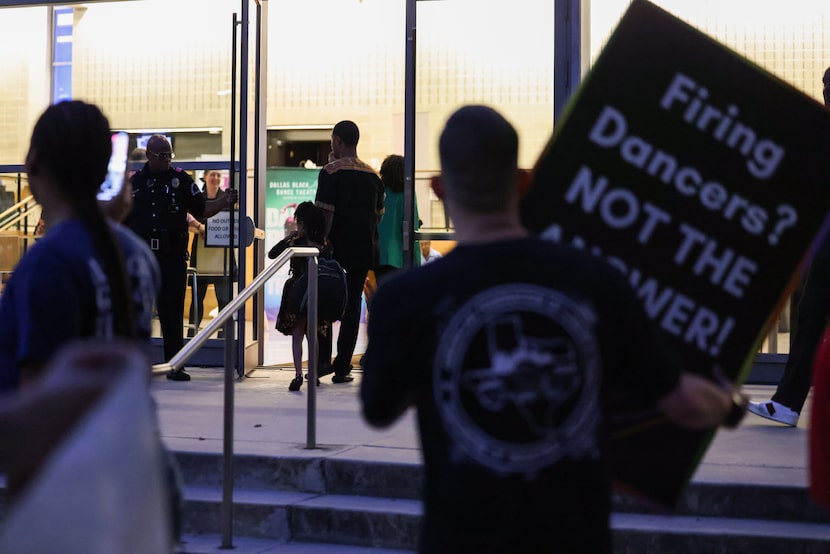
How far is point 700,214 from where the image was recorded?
2545mm

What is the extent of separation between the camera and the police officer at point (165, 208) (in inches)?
333

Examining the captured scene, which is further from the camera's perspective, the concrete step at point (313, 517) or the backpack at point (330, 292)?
the backpack at point (330, 292)

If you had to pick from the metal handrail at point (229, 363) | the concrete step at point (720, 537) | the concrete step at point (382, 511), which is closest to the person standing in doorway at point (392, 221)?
the metal handrail at point (229, 363)

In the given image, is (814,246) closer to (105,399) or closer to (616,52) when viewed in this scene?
(616,52)

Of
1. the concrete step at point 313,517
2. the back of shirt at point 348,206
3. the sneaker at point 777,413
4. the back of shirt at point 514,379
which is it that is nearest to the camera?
the back of shirt at point 514,379

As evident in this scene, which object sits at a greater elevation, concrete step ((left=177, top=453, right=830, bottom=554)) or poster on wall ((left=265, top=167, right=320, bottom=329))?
poster on wall ((left=265, top=167, right=320, bottom=329))

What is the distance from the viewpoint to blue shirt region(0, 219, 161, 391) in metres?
2.15

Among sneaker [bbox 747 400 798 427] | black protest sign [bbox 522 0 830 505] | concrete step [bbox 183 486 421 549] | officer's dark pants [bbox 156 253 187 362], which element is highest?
black protest sign [bbox 522 0 830 505]

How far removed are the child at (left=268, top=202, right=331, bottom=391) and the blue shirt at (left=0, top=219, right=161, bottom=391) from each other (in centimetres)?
578

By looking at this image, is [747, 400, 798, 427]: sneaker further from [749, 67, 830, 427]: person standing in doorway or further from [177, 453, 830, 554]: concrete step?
[177, 453, 830, 554]: concrete step

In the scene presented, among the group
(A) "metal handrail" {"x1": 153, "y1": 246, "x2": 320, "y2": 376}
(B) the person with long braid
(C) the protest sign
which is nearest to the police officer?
(A) "metal handrail" {"x1": 153, "y1": 246, "x2": 320, "y2": 376}

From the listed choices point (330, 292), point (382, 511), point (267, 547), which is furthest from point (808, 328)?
point (330, 292)

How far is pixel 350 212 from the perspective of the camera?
8609 mm

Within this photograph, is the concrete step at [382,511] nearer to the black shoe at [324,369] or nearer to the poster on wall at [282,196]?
the black shoe at [324,369]
